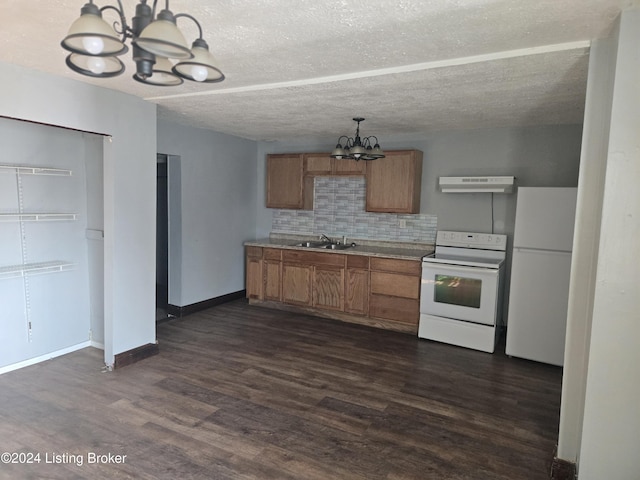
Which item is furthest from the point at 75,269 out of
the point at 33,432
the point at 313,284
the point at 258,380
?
the point at 313,284

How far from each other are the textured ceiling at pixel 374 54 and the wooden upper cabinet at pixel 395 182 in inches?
33.2

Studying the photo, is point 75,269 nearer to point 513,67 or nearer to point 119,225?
point 119,225

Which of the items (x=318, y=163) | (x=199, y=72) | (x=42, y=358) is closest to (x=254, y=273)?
(x=318, y=163)

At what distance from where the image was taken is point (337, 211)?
554 centimetres

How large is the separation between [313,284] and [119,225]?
7.86ft

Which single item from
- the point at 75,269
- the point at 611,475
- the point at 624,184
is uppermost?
the point at 624,184

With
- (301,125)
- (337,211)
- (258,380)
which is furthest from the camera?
(337,211)

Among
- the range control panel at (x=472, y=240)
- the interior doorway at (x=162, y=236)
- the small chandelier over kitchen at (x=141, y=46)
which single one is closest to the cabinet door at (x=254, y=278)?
the interior doorway at (x=162, y=236)

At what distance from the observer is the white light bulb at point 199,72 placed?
4.69 ft

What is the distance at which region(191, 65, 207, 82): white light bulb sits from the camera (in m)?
1.43

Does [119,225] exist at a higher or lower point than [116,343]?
higher

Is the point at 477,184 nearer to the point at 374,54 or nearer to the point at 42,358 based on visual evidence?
the point at 374,54

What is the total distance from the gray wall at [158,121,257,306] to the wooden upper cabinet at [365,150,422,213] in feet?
6.10

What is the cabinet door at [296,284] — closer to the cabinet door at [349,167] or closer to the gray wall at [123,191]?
the cabinet door at [349,167]
